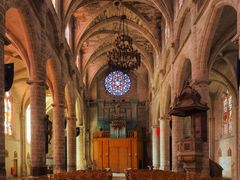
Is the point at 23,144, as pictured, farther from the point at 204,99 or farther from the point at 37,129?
the point at 204,99

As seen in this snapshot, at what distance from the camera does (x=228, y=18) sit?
16188 mm

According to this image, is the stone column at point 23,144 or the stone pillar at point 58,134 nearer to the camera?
the stone pillar at point 58,134

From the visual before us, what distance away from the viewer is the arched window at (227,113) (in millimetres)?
26891

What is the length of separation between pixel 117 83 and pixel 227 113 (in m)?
17.2

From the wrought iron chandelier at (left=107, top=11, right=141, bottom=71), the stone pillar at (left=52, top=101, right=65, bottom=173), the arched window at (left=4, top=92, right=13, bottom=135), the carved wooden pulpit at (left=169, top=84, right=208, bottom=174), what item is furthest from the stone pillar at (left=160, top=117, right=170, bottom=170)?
the carved wooden pulpit at (left=169, top=84, right=208, bottom=174)

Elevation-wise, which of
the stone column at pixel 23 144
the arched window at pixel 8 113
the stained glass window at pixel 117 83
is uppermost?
the stained glass window at pixel 117 83

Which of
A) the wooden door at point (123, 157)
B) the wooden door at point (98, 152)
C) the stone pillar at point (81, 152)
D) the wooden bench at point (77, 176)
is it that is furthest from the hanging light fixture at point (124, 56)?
the wooden door at point (98, 152)

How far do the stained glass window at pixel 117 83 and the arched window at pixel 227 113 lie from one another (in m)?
15.9

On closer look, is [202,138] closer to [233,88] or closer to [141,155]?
[233,88]

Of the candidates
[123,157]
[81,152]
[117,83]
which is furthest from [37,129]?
[117,83]

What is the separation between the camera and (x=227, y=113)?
27688 millimetres

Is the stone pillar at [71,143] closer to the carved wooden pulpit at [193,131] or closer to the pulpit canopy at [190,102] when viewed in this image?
the pulpit canopy at [190,102]

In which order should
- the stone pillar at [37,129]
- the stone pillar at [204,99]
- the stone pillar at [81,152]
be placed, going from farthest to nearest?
1. the stone pillar at [81,152]
2. the stone pillar at [37,129]
3. the stone pillar at [204,99]

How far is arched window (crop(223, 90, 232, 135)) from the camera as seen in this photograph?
1059 inches
